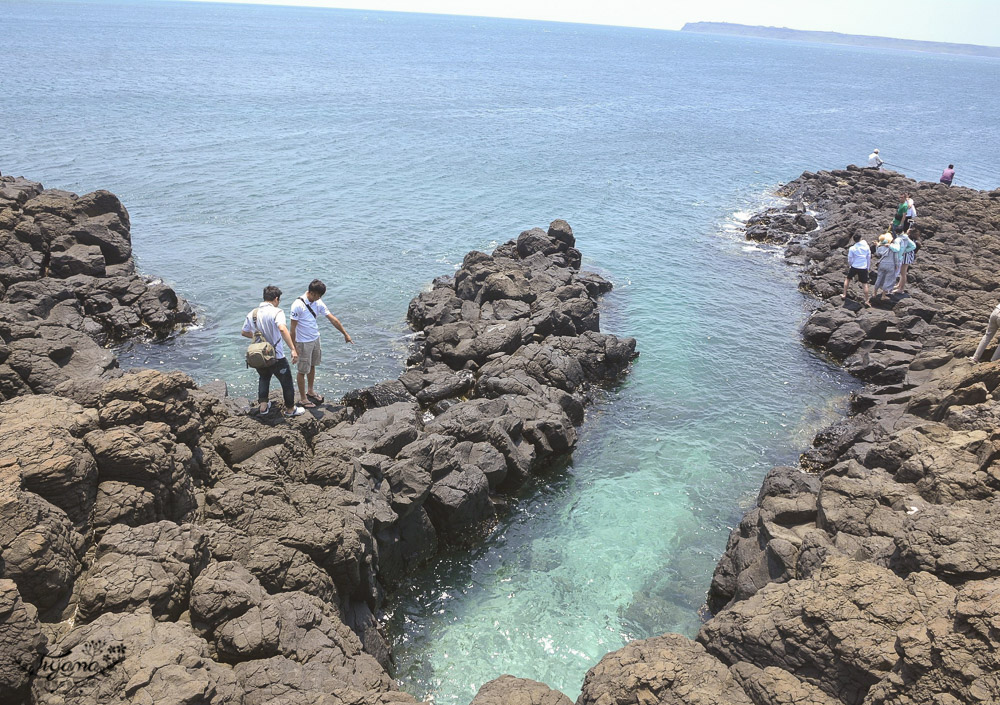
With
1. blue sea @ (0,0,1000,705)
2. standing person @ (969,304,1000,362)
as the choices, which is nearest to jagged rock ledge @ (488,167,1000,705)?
standing person @ (969,304,1000,362)

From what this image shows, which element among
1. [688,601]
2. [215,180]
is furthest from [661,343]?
[215,180]

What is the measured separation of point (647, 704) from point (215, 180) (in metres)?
49.9

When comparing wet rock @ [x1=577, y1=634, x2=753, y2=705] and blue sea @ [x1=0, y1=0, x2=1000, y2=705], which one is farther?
blue sea @ [x1=0, y1=0, x2=1000, y2=705]

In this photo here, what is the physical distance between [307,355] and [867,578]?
43.6 feet

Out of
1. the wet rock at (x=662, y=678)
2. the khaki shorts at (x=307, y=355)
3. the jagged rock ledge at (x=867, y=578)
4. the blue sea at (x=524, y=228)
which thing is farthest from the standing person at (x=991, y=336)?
the khaki shorts at (x=307, y=355)

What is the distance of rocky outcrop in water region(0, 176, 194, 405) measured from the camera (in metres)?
18.2

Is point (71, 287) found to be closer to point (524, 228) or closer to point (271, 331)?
point (271, 331)

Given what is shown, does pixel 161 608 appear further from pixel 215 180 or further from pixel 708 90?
pixel 708 90

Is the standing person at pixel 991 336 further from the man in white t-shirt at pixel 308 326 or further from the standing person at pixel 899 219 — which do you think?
the man in white t-shirt at pixel 308 326

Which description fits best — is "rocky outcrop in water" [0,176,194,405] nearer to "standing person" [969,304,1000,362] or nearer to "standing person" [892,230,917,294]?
"standing person" [969,304,1000,362]

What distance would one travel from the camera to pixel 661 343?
91.7 feet

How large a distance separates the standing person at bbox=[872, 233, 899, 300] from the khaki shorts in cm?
2550

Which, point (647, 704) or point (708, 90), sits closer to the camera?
point (647, 704)

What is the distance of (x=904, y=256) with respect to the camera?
29.4 meters
